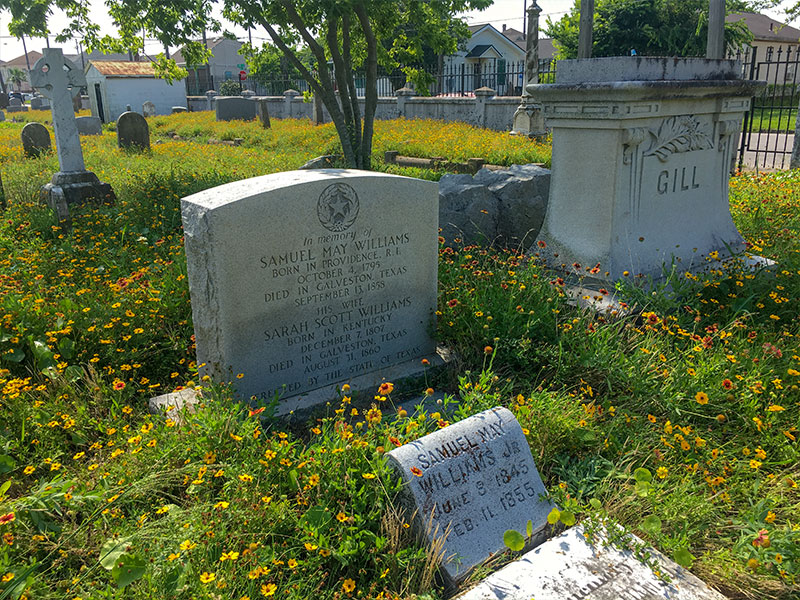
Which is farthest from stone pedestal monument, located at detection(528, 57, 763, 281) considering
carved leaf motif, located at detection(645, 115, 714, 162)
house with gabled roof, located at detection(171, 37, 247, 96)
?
house with gabled roof, located at detection(171, 37, 247, 96)

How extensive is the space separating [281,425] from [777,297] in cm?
362

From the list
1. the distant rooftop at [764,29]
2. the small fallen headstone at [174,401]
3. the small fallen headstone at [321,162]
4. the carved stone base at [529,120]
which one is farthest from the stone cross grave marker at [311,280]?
the distant rooftop at [764,29]

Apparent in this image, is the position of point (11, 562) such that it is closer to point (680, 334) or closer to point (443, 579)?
point (443, 579)

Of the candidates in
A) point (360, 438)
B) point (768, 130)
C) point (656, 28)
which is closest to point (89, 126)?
point (768, 130)

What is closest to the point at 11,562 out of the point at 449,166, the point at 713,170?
the point at 713,170

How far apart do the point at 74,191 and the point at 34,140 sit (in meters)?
8.42

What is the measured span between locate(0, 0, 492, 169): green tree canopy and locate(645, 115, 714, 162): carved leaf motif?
505cm

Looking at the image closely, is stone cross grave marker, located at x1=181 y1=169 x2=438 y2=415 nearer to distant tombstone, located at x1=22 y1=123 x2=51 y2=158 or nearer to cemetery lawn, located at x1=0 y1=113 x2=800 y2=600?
cemetery lawn, located at x1=0 y1=113 x2=800 y2=600

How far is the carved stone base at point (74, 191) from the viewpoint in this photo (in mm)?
8562

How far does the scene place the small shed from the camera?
114ft

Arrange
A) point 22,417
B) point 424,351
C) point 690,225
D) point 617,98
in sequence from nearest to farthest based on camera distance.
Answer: point 22,417 → point 424,351 → point 617,98 → point 690,225

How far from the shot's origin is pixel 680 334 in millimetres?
4062

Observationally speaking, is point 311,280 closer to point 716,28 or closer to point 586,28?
point 586,28

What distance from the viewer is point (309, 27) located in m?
10.4
